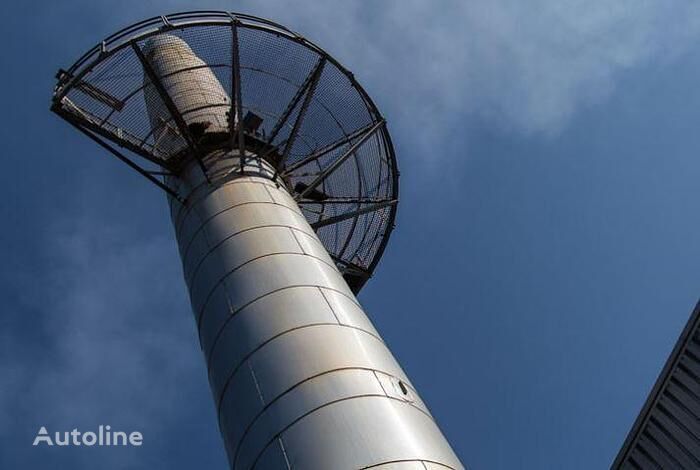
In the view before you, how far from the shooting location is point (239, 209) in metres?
12.0

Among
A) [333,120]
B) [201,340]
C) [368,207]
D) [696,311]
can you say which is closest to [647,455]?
[696,311]

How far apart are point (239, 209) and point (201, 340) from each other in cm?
259

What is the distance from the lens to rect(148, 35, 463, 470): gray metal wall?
23.9 ft

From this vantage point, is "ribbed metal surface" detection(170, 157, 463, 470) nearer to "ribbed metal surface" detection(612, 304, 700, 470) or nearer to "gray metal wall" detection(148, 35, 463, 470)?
"gray metal wall" detection(148, 35, 463, 470)

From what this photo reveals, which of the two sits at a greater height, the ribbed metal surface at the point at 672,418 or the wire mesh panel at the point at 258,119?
the wire mesh panel at the point at 258,119

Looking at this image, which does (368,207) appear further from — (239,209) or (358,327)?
(358,327)

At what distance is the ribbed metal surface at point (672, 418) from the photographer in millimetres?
23188

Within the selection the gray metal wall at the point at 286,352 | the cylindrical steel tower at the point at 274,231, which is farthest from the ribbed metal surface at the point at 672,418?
the gray metal wall at the point at 286,352

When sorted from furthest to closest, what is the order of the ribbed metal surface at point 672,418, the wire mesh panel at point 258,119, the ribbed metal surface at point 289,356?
the ribbed metal surface at point 672,418, the wire mesh panel at point 258,119, the ribbed metal surface at point 289,356

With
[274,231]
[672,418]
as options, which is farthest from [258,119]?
[672,418]

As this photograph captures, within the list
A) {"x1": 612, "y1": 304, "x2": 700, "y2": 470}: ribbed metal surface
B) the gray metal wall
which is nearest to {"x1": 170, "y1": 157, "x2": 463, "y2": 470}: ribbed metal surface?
the gray metal wall

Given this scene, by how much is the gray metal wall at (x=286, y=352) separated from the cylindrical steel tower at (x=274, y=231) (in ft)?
0.07

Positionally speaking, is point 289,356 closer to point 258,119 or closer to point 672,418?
point 258,119

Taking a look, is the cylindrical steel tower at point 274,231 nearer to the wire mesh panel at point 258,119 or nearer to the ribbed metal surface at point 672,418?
the wire mesh panel at point 258,119
